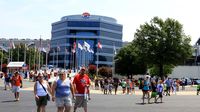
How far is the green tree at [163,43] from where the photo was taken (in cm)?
8938

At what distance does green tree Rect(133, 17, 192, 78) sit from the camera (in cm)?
8938

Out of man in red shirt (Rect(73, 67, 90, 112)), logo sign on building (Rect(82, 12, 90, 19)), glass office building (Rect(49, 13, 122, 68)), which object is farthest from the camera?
logo sign on building (Rect(82, 12, 90, 19))

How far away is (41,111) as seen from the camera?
16062 mm

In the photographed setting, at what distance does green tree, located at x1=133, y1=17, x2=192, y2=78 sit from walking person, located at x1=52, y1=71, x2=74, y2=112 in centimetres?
7564

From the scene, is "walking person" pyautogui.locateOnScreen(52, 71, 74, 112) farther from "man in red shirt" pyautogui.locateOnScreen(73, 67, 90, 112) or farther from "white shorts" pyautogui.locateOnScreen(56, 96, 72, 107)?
"man in red shirt" pyautogui.locateOnScreen(73, 67, 90, 112)

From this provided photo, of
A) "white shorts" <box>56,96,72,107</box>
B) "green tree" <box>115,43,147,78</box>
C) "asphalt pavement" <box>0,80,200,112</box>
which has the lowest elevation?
"asphalt pavement" <box>0,80,200,112</box>

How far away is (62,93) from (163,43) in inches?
3039

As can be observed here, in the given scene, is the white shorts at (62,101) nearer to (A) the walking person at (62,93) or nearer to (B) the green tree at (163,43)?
(A) the walking person at (62,93)

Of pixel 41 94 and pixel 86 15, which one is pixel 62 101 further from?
pixel 86 15

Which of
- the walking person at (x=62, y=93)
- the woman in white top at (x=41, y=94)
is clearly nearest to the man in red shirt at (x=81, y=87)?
the woman in white top at (x=41, y=94)

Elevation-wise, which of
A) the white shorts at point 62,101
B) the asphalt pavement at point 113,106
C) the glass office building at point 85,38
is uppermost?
the glass office building at point 85,38

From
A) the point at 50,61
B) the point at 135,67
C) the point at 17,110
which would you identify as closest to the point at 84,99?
the point at 17,110

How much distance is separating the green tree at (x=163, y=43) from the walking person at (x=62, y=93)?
248 feet

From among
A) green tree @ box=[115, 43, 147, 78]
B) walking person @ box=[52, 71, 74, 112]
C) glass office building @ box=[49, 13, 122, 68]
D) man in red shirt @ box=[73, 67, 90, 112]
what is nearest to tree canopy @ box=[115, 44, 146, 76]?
green tree @ box=[115, 43, 147, 78]
